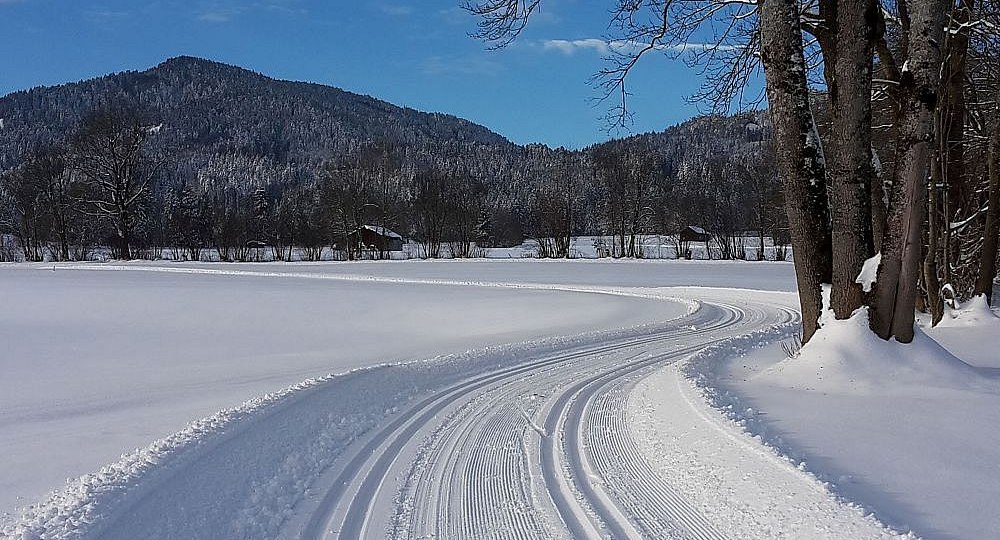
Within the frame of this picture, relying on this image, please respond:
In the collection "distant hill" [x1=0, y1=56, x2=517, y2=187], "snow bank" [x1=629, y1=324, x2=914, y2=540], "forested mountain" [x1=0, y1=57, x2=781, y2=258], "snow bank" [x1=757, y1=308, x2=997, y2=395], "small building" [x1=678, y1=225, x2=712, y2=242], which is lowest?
"snow bank" [x1=629, y1=324, x2=914, y2=540]

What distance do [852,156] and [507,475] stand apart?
5.25 m

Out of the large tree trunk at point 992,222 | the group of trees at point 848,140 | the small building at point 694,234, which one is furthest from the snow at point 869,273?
the small building at point 694,234

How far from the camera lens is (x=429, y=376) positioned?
346 inches

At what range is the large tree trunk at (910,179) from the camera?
6.88 m

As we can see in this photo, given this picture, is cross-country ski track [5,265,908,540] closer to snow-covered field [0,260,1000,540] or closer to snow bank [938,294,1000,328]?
snow-covered field [0,260,1000,540]

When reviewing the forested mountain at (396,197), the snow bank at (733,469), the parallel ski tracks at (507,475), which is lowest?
the parallel ski tracks at (507,475)

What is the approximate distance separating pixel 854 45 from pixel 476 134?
450ft

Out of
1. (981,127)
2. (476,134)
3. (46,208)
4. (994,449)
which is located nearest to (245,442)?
(994,449)

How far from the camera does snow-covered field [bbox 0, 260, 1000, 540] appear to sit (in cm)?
396

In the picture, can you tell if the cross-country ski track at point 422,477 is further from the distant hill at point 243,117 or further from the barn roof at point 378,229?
the distant hill at point 243,117

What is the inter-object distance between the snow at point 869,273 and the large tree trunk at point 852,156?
0.15 feet

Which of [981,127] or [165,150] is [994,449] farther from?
[165,150]

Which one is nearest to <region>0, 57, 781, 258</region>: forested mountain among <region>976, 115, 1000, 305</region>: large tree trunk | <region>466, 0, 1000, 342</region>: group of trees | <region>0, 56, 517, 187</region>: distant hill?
<region>0, 56, 517, 187</region>: distant hill

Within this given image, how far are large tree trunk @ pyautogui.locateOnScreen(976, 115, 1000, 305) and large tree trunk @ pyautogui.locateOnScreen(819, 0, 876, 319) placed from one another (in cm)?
639
